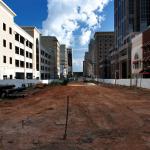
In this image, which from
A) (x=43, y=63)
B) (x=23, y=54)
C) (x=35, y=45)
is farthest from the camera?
(x=43, y=63)

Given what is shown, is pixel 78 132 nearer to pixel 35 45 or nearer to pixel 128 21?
pixel 35 45

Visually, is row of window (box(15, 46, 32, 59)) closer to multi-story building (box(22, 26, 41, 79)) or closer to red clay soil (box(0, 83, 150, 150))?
multi-story building (box(22, 26, 41, 79))

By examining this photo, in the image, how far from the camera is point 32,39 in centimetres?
9181

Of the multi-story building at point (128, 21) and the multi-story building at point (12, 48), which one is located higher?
the multi-story building at point (128, 21)

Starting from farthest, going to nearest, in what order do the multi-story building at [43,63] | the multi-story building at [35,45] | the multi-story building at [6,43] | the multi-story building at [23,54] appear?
the multi-story building at [43,63], the multi-story building at [35,45], the multi-story building at [23,54], the multi-story building at [6,43]

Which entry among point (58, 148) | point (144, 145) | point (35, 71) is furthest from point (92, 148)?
point (35, 71)

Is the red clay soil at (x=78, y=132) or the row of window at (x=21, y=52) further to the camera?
the row of window at (x=21, y=52)

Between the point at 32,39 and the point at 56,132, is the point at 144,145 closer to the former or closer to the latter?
the point at 56,132

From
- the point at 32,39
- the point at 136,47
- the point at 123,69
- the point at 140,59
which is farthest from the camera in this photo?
the point at 123,69

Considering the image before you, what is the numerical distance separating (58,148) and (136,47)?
7981 centimetres

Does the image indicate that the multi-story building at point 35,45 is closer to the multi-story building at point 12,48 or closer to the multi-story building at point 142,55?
the multi-story building at point 12,48

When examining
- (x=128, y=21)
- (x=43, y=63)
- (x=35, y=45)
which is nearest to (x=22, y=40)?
(x=35, y=45)

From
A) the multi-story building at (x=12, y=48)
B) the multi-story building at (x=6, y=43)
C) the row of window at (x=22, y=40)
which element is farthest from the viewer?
the row of window at (x=22, y=40)

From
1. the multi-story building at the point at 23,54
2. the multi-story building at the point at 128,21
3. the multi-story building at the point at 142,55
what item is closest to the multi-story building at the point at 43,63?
the multi-story building at the point at 23,54
